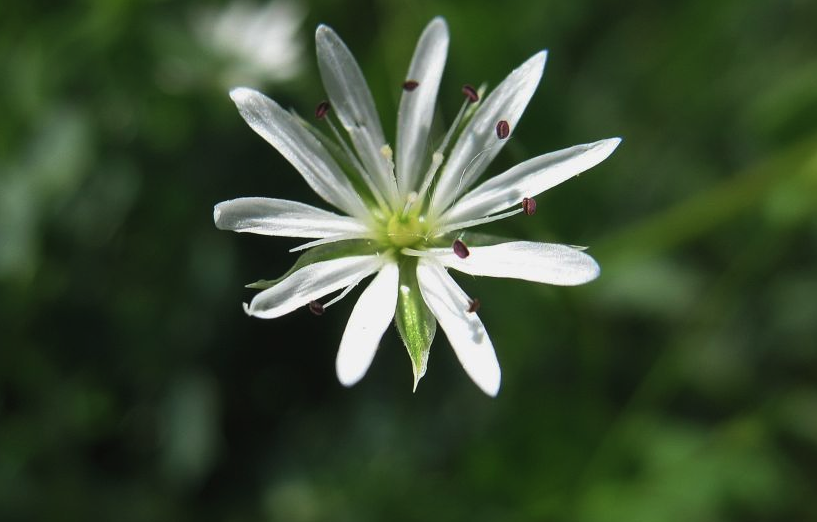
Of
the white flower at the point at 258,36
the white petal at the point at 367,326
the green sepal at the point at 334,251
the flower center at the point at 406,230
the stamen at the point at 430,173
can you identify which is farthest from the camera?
the white flower at the point at 258,36

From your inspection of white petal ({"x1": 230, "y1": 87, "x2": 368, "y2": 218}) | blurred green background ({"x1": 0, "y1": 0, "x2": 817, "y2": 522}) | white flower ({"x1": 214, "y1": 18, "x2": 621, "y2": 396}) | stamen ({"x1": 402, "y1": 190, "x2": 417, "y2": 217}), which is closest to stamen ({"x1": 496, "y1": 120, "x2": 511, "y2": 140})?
white flower ({"x1": 214, "y1": 18, "x2": 621, "y2": 396})

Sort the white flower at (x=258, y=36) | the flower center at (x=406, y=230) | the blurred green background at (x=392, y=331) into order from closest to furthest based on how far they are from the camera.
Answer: the flower center at (x=406, y=230) < the blurred green background at (x=392, y=331) < the white flower at (x=258, y=36)

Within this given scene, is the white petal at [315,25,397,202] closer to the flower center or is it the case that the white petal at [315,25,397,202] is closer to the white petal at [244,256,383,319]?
the flower center

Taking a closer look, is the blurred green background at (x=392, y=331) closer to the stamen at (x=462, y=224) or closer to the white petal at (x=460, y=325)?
the stamen at (x=462, y=224)

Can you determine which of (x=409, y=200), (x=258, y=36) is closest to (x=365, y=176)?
(x=409, y=200)

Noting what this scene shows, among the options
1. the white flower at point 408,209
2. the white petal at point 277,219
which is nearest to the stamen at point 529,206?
the white flower at point 408,209

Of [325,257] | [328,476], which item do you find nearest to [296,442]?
[328,476]

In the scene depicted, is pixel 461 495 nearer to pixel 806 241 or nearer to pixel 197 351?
pixel 197 351
